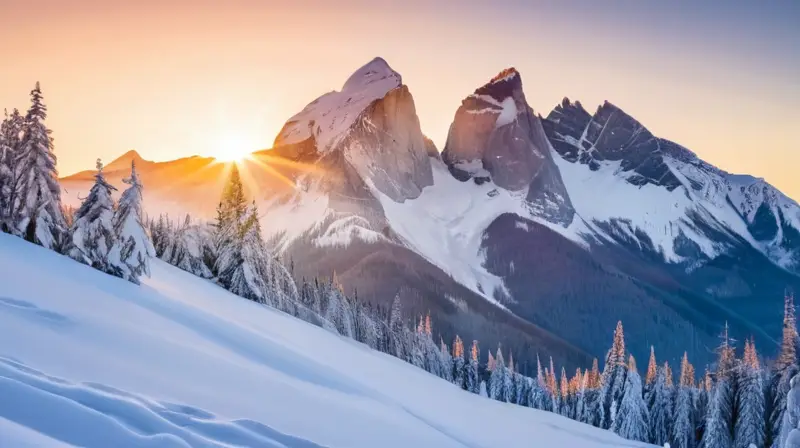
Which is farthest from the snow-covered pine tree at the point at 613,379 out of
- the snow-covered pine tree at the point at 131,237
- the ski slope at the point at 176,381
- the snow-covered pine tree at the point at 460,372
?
the snow-covered pine tree at the point at 131,237

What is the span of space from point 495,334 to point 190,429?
6958 inches

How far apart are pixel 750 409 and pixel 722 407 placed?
342 cm

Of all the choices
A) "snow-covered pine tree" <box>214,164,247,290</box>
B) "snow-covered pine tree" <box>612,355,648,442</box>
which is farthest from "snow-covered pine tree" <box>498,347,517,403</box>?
"snow-covered pine tree" <box>214,164,247,290</box>

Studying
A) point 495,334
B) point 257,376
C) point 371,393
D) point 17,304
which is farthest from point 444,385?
point 495,334

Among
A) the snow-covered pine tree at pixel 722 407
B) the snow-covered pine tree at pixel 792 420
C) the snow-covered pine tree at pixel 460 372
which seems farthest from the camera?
the snow-covered pine tree at pixel 460 372

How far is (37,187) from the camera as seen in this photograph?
24797 mm

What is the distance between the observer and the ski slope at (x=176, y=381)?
7.67 meters

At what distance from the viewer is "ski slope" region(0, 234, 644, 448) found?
25.2ft

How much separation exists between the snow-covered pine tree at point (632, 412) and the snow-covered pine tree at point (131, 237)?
4374 cm

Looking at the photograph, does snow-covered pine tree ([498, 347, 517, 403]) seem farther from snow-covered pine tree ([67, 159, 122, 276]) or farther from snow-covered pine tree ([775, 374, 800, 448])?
snow-covered pine tree ([67, 159, 122, 276])

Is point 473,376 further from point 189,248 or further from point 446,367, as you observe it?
point 189,248

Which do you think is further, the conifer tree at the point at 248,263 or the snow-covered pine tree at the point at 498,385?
the snow-covered pine tree at the point at 498,385

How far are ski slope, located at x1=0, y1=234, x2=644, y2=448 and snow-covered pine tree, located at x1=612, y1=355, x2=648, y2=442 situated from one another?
35.2 meters

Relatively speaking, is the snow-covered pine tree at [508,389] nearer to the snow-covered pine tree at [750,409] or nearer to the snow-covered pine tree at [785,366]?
the snow-covered pine tree at [750,409]
